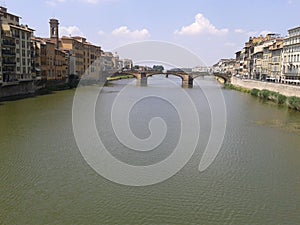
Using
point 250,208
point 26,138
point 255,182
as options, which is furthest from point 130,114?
point 250,208

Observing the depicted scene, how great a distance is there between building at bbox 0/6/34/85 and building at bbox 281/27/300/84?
25.4 meters

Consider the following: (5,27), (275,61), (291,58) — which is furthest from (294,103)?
(5,27)

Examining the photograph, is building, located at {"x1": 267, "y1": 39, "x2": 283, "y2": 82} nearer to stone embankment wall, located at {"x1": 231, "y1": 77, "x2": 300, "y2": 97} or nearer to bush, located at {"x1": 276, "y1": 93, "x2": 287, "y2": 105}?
stone embankment wall, located at {"x1": 231, "y1": 77, "x2": 300, "y2": 97}

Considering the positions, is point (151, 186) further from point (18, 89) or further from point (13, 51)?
point (18, 89)

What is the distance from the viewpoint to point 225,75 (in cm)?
5284

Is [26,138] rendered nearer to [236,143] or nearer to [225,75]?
[236,143]

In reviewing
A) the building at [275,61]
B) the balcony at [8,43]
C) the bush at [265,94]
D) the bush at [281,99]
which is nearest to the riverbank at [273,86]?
the bush at [281,99]

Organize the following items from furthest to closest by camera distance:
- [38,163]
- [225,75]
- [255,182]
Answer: [225,75]
[38,163]
[255,182]

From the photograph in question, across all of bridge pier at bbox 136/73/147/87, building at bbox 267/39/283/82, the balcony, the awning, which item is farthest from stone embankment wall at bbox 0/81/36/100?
building at bbox 267/39/283/82

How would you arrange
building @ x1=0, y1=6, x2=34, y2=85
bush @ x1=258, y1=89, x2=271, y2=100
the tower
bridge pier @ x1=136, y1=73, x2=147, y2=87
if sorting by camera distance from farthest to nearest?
bridge pier @ x1=136, y1=73, x2=147, y2=87 < the tower < bush @ x1=258, y1=89, x2=271, y2=100 < building @ x1=0, y1=6, x2=34, y2=85

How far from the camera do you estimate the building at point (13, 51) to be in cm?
2475

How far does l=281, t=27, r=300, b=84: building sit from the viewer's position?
3148 cm

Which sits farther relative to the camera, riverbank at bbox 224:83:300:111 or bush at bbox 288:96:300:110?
riverbank at bbox 224:83:300:111

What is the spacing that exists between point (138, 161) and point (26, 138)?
5.37 m
